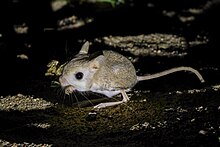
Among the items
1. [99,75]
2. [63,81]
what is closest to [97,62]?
[99,75]

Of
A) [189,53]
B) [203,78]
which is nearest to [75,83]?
[203,78]

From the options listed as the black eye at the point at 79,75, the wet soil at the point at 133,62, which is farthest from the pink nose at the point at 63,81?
the wet soil at the point at 133,62

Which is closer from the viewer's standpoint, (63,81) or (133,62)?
(63,81)

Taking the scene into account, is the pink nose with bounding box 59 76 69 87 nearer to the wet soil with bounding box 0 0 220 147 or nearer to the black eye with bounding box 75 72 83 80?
the black eye with bounding box 75 72 83 80

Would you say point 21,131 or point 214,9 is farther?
point 214,9

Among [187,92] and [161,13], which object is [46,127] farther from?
[161,13]

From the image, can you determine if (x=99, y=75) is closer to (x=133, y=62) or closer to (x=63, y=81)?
(x=63, y=81)
